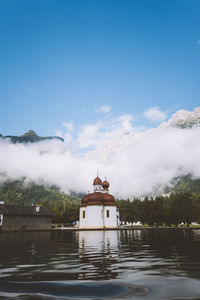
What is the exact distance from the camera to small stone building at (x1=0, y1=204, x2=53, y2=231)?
6003 centimetres

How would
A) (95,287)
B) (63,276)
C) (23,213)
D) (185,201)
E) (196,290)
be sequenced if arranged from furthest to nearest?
(185,201) → (23,213) → (63,276) → (95,287) → (196,290)

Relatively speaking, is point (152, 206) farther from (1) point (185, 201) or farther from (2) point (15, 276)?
(2) point (15, 276)

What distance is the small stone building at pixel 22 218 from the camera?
60.0m

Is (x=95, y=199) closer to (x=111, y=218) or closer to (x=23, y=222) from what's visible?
(x=111, y=218)

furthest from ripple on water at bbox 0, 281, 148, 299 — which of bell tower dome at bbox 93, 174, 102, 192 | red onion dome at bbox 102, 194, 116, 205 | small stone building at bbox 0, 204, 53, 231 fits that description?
bell tower dome at bbox 93, 174, 102, 192

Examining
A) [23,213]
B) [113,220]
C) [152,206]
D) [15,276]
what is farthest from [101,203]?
[15,276]

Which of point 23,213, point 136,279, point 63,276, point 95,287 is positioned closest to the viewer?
point 95,287

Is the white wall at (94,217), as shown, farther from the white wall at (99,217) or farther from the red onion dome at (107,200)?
the red onion dome at (107,200)

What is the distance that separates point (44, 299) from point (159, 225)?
75.4 m

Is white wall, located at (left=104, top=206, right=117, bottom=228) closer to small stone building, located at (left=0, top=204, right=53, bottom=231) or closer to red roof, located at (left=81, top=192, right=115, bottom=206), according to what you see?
red roof, located at (left=81, top=192, right=115, bottom=206)

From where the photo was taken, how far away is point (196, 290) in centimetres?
512

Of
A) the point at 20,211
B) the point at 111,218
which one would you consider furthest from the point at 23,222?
the point at 111,218

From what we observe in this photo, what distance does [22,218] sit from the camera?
208 feet

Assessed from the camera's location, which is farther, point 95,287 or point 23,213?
point 23,213
